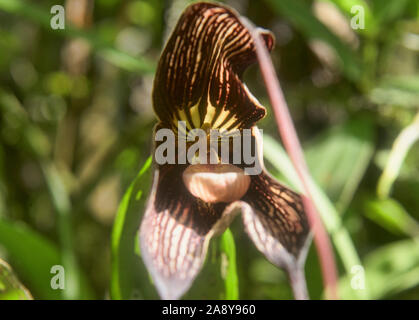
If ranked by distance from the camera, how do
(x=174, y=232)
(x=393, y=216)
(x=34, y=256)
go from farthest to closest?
(x=393, y=216) < (x=34, y=256) < (x=174, y=232)

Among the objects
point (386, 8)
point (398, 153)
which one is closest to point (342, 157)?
point (398, 153)

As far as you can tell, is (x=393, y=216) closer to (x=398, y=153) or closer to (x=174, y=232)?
(x=398, y=153)

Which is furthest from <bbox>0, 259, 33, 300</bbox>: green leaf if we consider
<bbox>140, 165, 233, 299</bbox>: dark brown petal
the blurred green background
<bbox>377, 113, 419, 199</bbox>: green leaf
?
<bbox>377, 113, 419, 199</bbox>: green leaf

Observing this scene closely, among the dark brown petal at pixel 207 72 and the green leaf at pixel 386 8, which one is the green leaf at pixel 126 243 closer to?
the dark brown petal at pixel 207 72

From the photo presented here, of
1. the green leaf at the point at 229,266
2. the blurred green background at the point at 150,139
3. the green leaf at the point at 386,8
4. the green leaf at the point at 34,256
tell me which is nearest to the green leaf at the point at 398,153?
the blurred green background at the point at 150,139

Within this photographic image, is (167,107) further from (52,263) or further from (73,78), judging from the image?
(73,78)

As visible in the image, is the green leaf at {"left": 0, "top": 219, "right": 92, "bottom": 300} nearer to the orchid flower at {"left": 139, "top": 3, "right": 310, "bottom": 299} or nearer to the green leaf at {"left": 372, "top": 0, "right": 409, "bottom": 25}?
the orchid flower at {"left": 139, "top": 3, "right": 310, "bottom": 299}
